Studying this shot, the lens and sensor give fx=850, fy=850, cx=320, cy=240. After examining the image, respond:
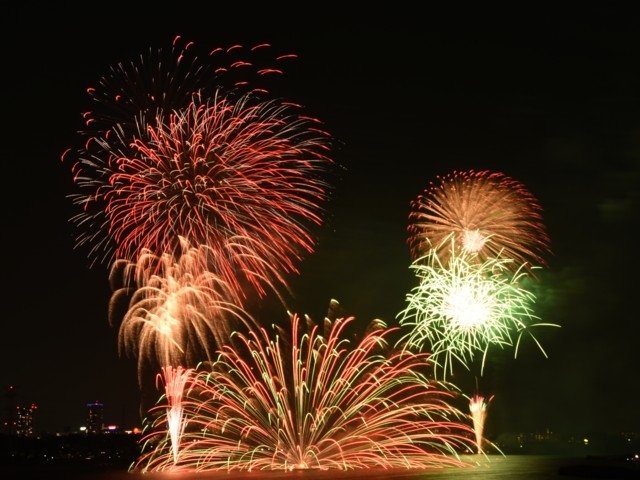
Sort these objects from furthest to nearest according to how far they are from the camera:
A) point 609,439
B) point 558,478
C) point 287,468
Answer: point 609,439, point 287,468, point 558,478

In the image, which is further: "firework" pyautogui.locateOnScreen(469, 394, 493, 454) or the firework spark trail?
"firework" pyautogui.locateOnScreen(469, 394, 493, 454)

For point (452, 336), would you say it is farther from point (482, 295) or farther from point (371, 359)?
point (371, 359)

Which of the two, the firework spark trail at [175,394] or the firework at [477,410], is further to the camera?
the firework at [477,410]

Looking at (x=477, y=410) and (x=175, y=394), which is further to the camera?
(x=477, y=410)

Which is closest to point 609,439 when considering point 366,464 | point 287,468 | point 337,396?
point 366,464

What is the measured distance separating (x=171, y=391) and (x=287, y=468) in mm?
8865

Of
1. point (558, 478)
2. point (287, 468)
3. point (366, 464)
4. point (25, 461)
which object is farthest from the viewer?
point (25, 461)

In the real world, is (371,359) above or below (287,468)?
above

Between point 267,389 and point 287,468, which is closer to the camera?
point 267,389

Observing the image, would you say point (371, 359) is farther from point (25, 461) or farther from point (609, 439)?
point (25, 461)

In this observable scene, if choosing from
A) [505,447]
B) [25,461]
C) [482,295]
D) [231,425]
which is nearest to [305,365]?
[231,425]

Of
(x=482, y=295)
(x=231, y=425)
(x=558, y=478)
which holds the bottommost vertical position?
(x=558, y=478)

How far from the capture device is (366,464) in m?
52.1

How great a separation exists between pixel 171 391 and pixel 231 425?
3365 mm
